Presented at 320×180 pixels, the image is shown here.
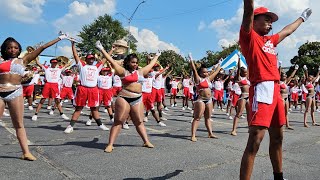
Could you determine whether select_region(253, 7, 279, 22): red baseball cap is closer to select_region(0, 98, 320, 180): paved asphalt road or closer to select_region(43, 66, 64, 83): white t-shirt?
select_region(0, 98, 320, 180): paved asphalt road

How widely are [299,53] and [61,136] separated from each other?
40.6 metres

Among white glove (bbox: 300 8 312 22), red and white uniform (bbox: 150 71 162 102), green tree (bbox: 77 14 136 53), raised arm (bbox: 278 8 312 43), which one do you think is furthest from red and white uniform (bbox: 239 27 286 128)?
green tree (bbox: 77 14 136 53)

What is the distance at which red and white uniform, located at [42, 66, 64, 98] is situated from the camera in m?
12.3

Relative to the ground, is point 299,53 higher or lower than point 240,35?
higher

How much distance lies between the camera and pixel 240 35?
3674 mm

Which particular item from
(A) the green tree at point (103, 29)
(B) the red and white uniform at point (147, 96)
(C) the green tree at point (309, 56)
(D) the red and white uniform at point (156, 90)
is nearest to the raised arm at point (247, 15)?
(B) the red and white uniform at point (147, 96)

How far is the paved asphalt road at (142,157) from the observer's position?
4723mm

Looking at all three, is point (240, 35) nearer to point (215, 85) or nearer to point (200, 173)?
point (200, 173)

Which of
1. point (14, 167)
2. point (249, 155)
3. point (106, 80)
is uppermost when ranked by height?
point (106, 80)

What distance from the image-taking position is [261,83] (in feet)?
12.1

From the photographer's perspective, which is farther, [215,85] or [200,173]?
[215,85]

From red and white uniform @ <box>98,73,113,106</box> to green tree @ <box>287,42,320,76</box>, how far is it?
32.9m

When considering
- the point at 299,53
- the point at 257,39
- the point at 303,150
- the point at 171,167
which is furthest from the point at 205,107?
the point at 299,53

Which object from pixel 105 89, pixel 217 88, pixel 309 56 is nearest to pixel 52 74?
pixel 105 89
